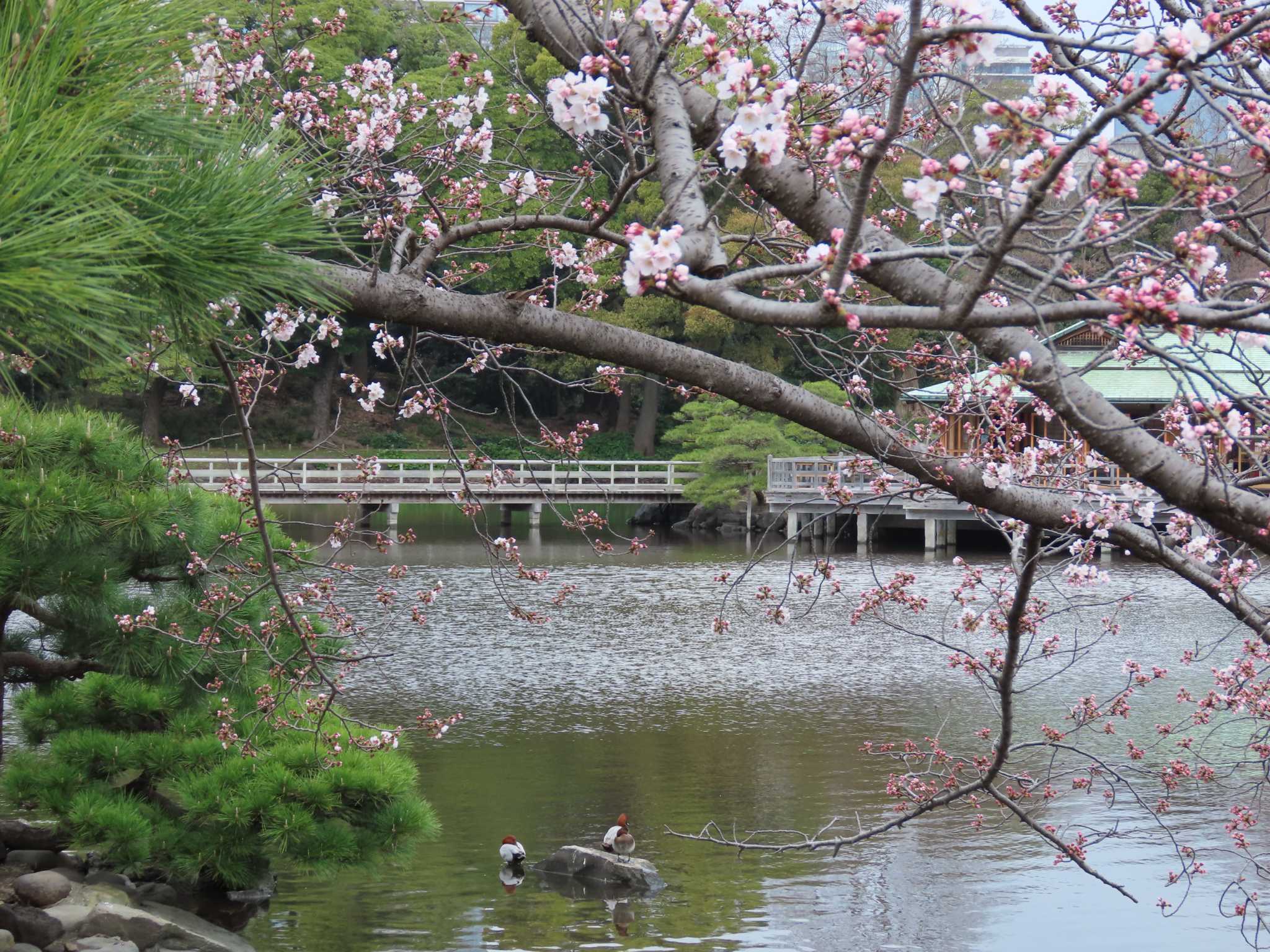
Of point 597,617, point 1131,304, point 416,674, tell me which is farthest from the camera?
point 597,617

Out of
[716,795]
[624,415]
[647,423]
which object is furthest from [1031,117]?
[624,415]

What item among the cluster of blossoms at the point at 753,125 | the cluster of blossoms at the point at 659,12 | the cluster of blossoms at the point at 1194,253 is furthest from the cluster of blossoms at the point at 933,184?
the cluster of blossoms at the point at 659,12

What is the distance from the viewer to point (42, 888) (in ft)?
19.7

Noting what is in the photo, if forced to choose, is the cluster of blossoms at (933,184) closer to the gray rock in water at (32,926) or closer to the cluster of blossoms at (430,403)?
the cluster of blossoms at (430,403)

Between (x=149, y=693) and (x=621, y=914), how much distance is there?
9.71 feet

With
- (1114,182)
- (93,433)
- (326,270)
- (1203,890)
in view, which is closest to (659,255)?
(1114,182)

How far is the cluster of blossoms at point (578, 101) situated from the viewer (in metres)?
2.59

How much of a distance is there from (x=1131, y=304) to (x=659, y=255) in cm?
76

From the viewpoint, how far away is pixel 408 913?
23.7 ft

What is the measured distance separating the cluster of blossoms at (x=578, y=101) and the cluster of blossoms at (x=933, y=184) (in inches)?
25.9

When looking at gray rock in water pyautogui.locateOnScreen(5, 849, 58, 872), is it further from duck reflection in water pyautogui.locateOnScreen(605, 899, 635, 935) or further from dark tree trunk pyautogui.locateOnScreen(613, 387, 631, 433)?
dark tree trunk pyautogui.locateOnScreen(613, 387, 631, 433)

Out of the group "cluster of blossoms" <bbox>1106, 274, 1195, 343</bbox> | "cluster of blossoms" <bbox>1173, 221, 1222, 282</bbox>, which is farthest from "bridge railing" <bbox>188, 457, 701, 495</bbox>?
"cluster of blossoms" <bbox>1106, 274, 1195, 343</bbox>

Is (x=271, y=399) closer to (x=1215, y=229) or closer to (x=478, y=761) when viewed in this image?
(x=478, y=761)

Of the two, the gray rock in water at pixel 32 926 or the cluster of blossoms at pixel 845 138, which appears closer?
Answer: the cluster of blossoms at pixel 845 138
